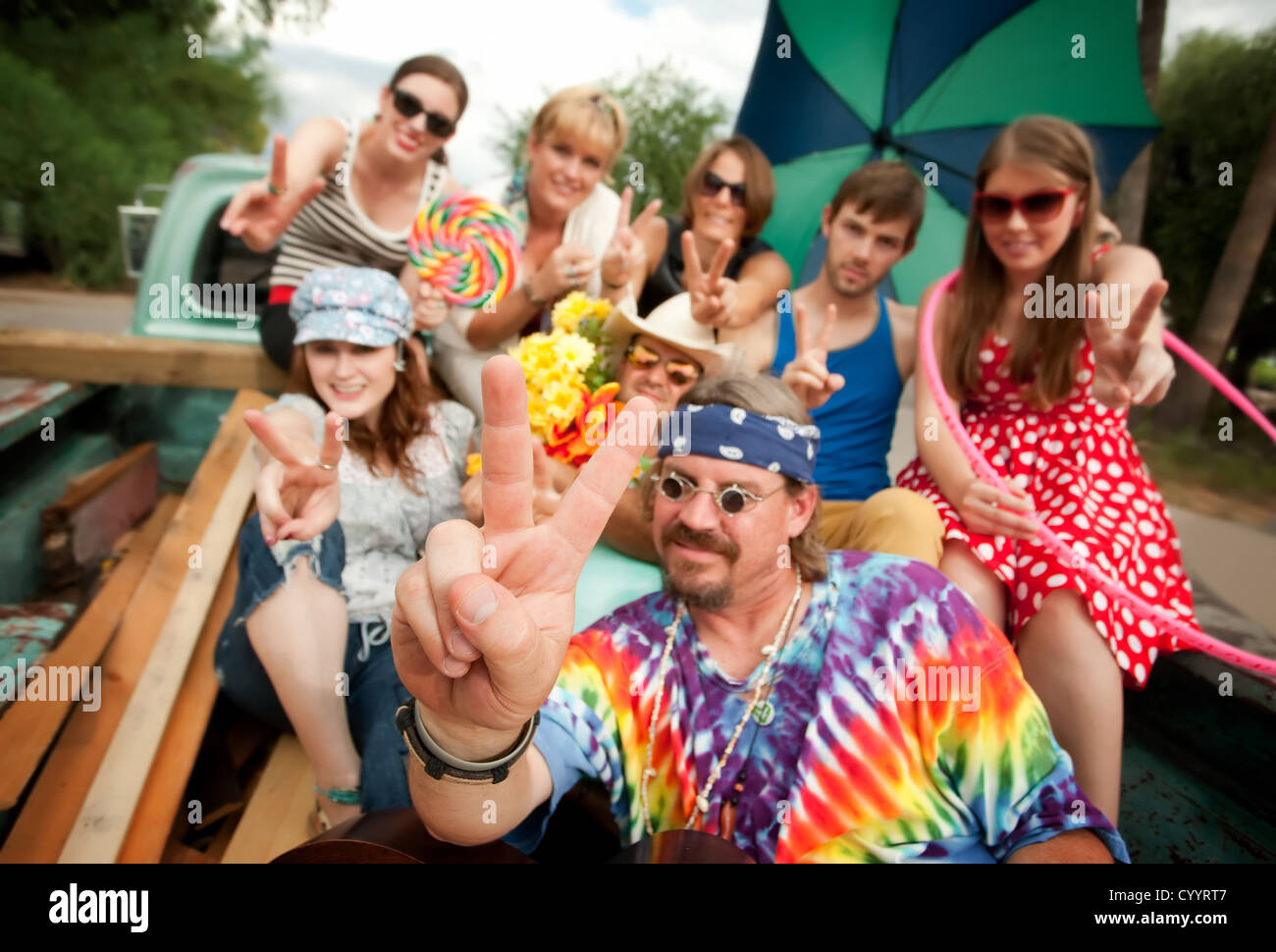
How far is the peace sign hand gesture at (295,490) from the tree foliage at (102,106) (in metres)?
9.54

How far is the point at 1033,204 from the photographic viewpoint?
1.98m

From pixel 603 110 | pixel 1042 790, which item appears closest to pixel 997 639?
pixel 1042 790

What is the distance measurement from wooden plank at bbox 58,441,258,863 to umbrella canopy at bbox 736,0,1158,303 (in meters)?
2.66

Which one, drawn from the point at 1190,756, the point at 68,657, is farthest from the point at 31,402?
the point at 1190,756

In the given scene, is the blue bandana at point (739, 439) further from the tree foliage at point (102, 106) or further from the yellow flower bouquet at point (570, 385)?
the tree foliage at point (102, 106)

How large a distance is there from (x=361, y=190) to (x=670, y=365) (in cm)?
119

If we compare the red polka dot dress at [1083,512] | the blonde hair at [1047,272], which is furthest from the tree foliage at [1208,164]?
the red polka dot dress at [1083,512]

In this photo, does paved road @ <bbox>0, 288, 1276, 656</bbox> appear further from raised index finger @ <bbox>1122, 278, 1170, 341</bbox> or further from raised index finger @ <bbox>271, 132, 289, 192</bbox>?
raised index finger @ <bbox>271, 132, 289, 192</bbox>

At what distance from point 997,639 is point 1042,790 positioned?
272 millimetres

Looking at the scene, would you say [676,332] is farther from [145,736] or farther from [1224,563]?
[1224,563]

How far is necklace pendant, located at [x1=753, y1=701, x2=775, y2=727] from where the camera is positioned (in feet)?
5.12

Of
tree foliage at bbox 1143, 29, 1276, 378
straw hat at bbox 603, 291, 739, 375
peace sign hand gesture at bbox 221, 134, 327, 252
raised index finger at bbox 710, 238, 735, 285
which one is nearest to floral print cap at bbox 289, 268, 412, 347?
peace sign hand gesture at bbox 221, 134, 327, 252

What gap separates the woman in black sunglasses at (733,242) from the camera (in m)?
2.41
